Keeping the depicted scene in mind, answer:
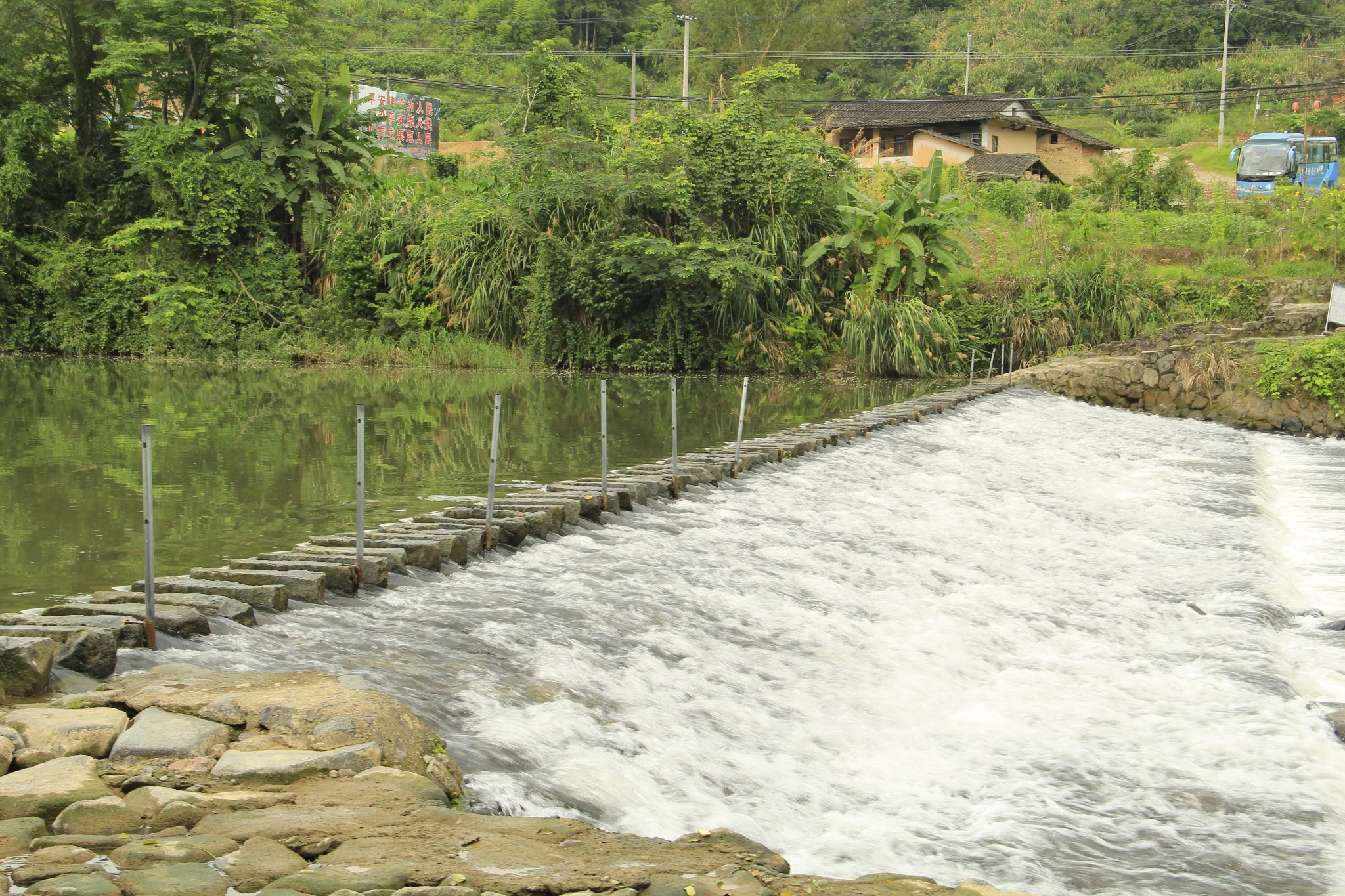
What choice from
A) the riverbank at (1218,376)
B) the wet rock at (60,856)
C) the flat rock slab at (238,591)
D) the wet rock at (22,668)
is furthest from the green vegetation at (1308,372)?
the wet rock at (60,856)

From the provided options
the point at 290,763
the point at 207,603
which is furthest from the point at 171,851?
the point at 207,603

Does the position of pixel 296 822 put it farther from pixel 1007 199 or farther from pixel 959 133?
pixel 959 133

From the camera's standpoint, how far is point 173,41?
26.1 meters

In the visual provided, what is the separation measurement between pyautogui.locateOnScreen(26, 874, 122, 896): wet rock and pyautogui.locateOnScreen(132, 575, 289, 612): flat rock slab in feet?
8.89

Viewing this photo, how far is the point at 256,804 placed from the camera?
3502mm

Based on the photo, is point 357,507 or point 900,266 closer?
point 357,507

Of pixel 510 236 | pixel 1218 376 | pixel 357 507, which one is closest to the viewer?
pixel 357 507

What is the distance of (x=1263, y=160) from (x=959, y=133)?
1108 centimetres

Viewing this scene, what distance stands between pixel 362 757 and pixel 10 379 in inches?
778

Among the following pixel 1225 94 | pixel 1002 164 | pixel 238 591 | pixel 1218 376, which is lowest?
pixel 238 591

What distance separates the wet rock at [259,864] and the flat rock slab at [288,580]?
8.96 feet

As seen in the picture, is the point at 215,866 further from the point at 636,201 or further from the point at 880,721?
the point at 636,201

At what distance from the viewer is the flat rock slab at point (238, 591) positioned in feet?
18.3

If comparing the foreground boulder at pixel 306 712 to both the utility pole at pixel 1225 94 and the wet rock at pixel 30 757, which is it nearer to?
the wet rock at pixel 30 757
